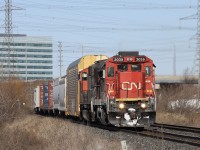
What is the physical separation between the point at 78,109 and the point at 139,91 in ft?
30.0

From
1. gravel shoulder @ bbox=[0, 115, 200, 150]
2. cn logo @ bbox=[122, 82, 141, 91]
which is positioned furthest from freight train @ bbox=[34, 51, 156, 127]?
gravel shoulder @ bbox=[0, 115, 200, 150]

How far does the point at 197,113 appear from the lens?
3453 cm

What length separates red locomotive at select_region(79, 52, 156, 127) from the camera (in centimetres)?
2008

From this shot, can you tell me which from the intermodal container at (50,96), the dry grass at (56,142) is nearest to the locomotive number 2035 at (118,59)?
the dry grass at (56,142)

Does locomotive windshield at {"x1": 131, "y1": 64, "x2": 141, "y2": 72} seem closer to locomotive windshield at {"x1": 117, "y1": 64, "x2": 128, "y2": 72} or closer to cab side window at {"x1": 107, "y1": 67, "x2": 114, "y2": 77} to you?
locomotive windshield at {"x1": 117, "y1": 64, "x2": 128, "y2": 72}

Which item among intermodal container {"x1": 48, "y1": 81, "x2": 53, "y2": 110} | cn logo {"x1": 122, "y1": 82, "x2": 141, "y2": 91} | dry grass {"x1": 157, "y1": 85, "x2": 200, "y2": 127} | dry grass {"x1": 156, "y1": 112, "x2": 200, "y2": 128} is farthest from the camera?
intermodal container {"x1": 48, "y1": 81, "x2": 53, "y2": 110}

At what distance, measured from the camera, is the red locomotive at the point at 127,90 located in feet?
65.9

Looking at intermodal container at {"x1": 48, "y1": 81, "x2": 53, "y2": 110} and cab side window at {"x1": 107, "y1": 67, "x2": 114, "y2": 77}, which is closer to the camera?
cab side window at {"x1": 107, "y1": 67, "x2": 114, "y2": 77}

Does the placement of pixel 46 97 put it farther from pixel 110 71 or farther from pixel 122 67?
pixel 110 71

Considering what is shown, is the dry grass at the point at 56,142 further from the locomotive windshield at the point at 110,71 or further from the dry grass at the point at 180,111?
the dry grass at the point at 180,111

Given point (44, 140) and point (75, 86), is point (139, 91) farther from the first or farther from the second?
point (75, 86)

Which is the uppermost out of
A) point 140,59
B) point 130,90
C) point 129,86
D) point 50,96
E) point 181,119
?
point 140,59

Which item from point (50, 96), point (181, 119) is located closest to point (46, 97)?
point (50, 96)

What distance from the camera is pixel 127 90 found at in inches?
816
